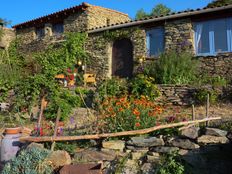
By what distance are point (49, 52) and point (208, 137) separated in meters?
11.8

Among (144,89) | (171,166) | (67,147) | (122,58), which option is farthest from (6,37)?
(171,166)

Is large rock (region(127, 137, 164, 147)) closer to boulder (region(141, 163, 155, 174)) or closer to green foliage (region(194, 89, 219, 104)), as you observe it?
boulder (region(141, 163, 155, 174))

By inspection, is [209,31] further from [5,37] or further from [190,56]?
[5,37]

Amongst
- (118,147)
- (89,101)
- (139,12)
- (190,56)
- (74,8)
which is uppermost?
(139,12)

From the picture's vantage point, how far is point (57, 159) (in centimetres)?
525

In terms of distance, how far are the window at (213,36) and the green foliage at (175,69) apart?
96 centimetres

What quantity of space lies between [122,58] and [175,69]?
12.5ft

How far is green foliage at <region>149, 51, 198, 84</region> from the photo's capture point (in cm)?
1100

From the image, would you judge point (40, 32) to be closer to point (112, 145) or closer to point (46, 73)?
point (46, 73)

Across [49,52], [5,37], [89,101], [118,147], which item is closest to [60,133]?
[118,147]

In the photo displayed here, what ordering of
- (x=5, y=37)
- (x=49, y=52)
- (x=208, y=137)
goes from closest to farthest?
(x=208, y=137) < (x=49, y=52) < (x=5, y=37)

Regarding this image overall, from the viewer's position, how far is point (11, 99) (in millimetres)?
11312

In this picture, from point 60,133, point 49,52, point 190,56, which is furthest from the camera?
point 49,52

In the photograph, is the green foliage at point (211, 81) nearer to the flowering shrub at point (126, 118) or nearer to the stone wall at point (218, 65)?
the stone wall at point (218, 65)
